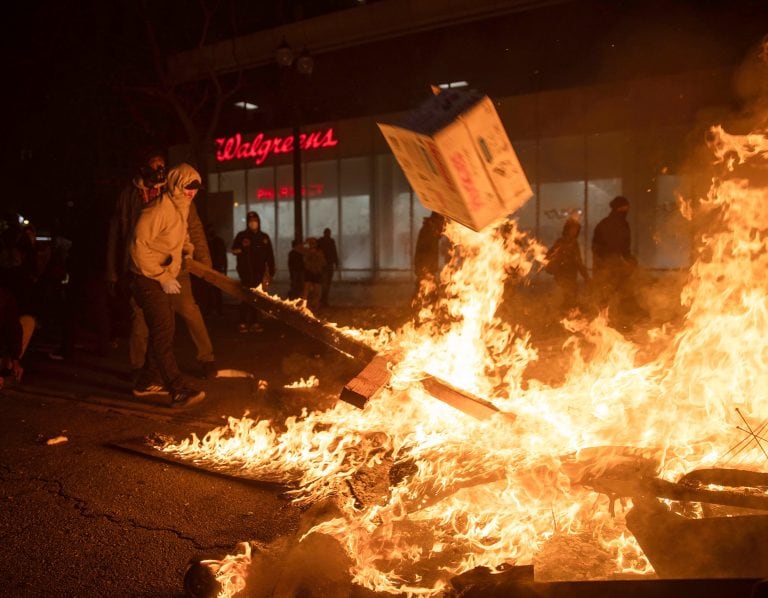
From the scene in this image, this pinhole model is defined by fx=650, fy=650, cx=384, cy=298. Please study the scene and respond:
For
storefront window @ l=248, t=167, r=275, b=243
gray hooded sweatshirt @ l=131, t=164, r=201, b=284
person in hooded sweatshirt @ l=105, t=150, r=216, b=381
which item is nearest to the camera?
gray hooded sweatshirt @ l=131, t=164, r=201, b=284

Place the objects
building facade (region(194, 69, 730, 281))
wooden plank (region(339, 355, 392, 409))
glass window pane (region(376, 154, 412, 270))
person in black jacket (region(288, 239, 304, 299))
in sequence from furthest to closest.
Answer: glass window pane (region(376, 154, 412, 270)) < building facade (region(194, 69, 730, 281)) < person in black jacket (region(288, 239, 304, 299)) < wooden plank (region(339, 355, 392, 409))

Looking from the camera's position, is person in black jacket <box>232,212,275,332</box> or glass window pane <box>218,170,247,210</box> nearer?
person in black jacket <box>232,212,275,332</box>

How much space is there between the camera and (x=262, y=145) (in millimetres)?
22906

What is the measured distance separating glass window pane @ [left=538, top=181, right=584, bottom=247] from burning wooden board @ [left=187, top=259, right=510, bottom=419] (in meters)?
13.8

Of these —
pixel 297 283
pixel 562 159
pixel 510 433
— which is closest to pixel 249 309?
pixel 297 283

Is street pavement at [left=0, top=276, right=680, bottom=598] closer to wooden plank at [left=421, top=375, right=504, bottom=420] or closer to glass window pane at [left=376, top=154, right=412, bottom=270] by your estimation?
wooden plank at [left=421, top=375, right=504, bottom=420]

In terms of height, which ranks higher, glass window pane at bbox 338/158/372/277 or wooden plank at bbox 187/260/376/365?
glass window pane at bbox 338/158/372/277

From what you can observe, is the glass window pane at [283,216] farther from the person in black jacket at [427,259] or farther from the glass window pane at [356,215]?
the person in black jacket at [427,259]

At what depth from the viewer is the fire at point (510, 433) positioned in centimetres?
328

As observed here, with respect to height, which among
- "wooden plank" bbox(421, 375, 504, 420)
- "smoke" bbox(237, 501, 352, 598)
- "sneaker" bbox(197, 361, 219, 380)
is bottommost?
"smoke" bbox(237, 501, 352, 598)

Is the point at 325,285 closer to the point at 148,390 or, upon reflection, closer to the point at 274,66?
the point at 148,390

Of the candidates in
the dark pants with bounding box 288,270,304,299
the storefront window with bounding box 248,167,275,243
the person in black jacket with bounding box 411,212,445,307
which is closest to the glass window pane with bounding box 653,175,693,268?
the dark pants with bounding box 288,270,304,299

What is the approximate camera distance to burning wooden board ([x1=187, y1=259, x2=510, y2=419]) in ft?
13.5

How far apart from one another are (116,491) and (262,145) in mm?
19986
